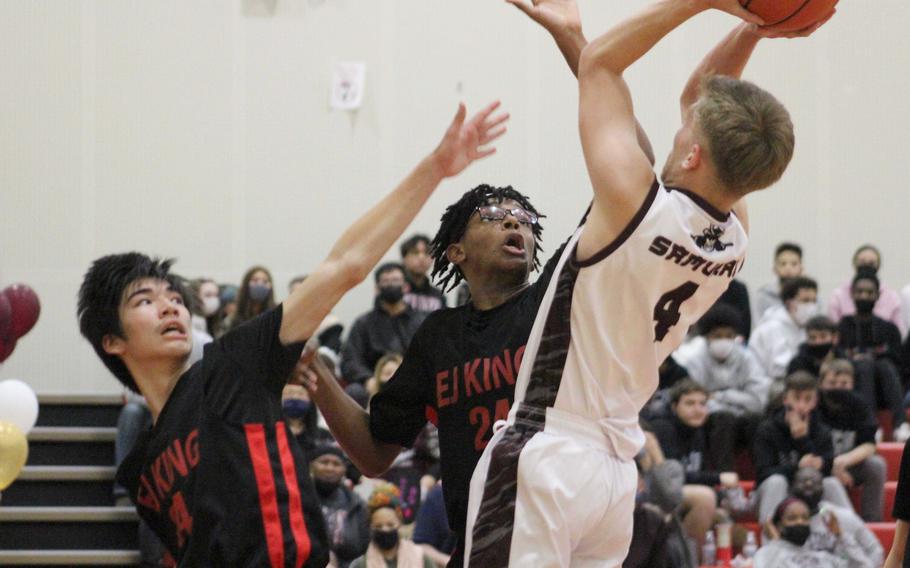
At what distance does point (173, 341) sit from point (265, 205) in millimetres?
9441

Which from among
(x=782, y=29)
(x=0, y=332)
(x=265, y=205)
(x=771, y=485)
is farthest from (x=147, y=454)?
(x=265, y=205)

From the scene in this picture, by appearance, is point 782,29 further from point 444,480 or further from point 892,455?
point 892,455

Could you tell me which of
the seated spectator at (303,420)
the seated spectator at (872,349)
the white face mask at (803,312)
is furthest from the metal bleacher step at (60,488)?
the seated spectator at (872,349)

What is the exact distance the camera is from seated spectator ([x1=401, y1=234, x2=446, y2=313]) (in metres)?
11.2

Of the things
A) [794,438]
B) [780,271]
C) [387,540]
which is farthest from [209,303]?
[780,271]

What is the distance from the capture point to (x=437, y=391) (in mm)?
4234

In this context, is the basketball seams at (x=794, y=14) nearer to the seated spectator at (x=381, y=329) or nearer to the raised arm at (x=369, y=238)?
the raised arm at (x=369, y=238)

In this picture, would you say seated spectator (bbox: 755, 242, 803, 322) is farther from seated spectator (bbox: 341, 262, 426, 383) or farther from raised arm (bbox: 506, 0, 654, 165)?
raised arm (bbox: 506, 0, 654, 165)

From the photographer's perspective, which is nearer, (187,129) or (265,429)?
(265,429)

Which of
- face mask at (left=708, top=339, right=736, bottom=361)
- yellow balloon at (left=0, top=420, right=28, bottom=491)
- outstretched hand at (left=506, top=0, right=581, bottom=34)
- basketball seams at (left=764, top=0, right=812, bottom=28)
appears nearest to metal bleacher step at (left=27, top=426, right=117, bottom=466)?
yellow balloon at (left=0, top=420, right=28, bottom=491)

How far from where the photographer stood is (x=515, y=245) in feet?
14.1

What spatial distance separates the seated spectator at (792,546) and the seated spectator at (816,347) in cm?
180

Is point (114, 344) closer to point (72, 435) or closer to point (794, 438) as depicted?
point (794, 438)

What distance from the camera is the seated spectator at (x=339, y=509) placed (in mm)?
8289
